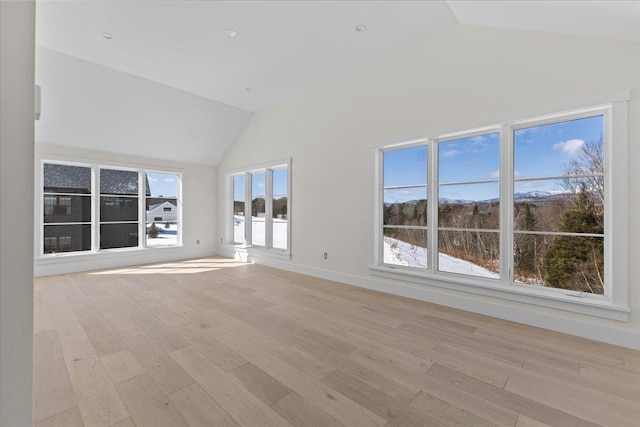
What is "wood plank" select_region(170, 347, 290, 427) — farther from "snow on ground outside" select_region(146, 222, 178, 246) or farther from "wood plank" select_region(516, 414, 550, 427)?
"snow on ground outside" select_region(146, 222, 178, 246)

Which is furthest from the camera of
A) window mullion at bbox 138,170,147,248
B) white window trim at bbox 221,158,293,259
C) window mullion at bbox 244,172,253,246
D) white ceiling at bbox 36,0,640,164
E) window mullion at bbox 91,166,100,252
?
window mullion at bbox 244,172,253,246

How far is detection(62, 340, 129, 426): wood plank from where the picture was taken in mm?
1510

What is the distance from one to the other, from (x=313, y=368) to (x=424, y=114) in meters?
3.17

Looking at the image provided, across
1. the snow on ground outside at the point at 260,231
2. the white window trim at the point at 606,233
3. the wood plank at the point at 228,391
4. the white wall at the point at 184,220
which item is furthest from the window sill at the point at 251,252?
the wood plank at the point at 228,391

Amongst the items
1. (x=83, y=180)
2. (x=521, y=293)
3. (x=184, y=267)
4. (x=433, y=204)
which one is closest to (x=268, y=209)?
(x=184, y=267)

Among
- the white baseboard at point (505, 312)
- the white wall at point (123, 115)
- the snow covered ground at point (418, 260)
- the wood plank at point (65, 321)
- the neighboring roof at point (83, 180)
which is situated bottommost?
the wood plank at point (65, 321)

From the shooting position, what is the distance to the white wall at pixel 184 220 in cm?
477

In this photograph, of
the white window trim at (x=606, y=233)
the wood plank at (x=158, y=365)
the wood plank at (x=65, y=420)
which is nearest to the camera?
the wood plank at (x=65, y=420)

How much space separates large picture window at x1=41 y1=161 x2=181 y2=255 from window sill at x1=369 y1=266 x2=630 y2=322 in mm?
5362

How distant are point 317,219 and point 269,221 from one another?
1543mm

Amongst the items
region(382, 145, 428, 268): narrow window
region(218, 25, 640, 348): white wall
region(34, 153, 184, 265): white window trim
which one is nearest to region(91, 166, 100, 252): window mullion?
region(34, 153, 184, 265): white window trim

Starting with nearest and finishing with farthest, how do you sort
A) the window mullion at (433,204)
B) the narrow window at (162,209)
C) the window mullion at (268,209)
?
→ 1. the window mullion at (433,204)
2. the window mullion at (268,209)
3. the narrow window at (162,209)

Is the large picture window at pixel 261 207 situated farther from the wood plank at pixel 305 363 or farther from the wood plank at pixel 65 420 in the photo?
the wood plank at pixel 65 420

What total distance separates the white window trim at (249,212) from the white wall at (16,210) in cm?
445
